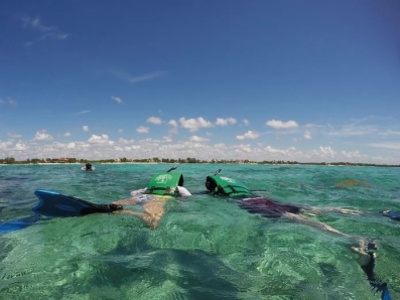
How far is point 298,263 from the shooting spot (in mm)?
5188

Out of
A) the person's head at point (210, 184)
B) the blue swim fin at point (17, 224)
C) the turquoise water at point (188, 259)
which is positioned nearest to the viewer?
the turquoise water at point (188, 259)

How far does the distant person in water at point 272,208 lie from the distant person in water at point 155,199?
5.71 feet

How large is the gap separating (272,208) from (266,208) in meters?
0.21

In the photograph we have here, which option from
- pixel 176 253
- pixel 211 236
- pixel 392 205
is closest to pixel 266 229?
pixel 211 236

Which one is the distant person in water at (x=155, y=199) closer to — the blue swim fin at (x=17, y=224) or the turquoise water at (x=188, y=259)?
the turquoise water at (x=188, y=259)

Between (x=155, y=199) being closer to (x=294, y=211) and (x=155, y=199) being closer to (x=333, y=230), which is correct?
(x=294, y=211)

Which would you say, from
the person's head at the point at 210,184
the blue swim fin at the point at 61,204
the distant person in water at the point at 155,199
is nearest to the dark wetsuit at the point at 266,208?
the person's head at the point at 210,184

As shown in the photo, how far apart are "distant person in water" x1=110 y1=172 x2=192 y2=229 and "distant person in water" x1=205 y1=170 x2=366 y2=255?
1.74m

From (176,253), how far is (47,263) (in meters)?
2.27

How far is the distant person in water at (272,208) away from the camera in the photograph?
785 centimetres

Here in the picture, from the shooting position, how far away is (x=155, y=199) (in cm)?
1048

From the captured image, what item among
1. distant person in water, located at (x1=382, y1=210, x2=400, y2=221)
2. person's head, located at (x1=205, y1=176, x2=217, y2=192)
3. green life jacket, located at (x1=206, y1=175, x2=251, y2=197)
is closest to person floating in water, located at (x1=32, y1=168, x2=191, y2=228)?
green life jacket, located at (x1=206, y1=175, x2=251, y2=197)

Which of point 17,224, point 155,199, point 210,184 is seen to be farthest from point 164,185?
point 17,224

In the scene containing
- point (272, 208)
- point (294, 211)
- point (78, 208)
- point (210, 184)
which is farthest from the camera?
point (210, 184)
